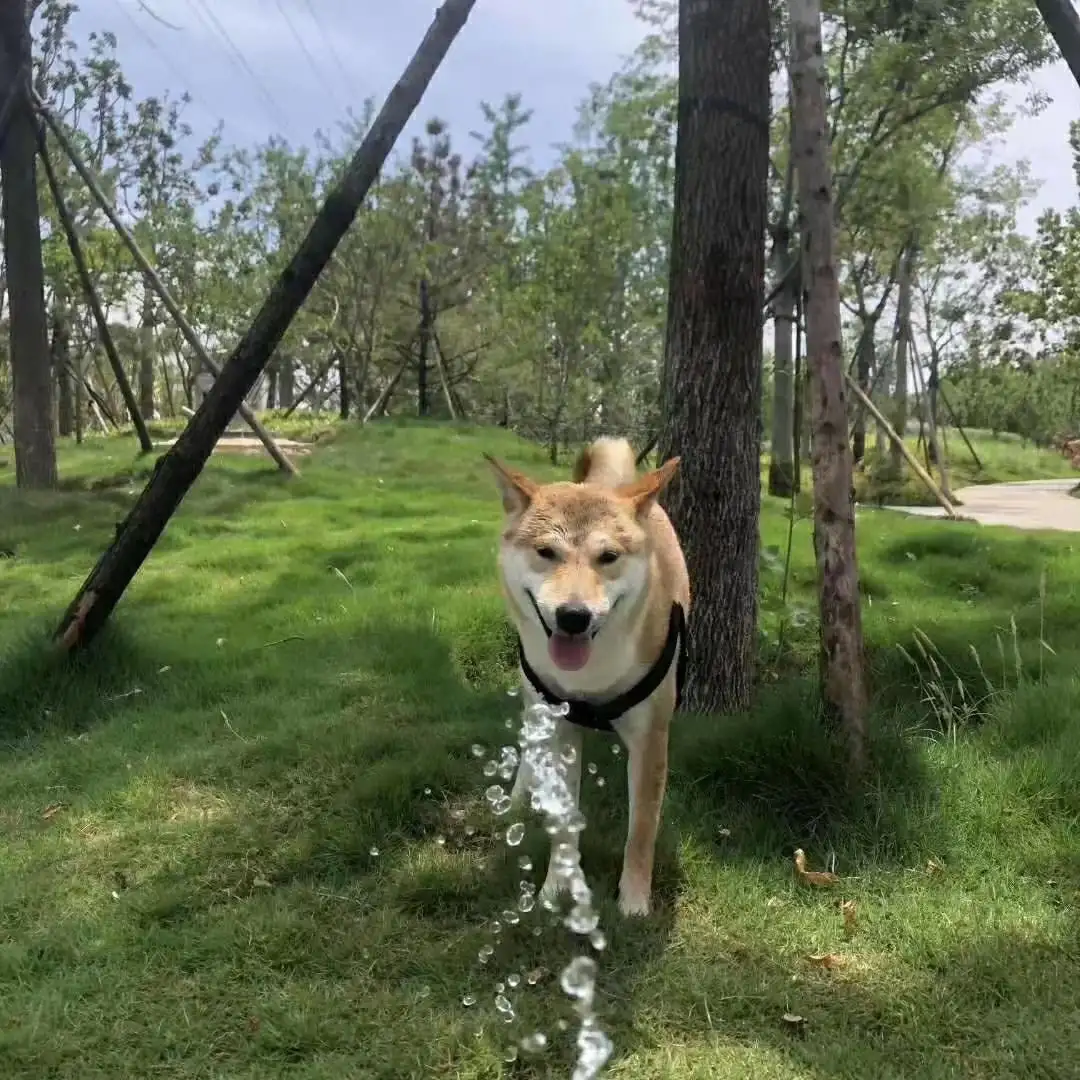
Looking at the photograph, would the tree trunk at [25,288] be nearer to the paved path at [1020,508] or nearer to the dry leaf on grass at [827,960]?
the dry leaf on grass at [827,960]

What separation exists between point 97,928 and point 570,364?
18.3m

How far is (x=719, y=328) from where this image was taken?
14.4 feet

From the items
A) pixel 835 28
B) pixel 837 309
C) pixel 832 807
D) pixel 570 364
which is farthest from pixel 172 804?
pixel 570 364

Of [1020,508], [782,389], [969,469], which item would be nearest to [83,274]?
[782,389]

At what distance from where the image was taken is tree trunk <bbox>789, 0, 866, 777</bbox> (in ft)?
12.2

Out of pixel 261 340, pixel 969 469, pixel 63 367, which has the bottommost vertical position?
pixel 969 469

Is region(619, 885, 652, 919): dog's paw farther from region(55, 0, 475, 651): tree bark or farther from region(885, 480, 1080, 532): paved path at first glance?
region(885, 480, 1080, 532): paved path

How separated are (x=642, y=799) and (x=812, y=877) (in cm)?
69

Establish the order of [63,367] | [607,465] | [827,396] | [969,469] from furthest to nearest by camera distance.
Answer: [969,469], [63,367], [607,465], [827,396]

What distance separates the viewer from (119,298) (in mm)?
20969

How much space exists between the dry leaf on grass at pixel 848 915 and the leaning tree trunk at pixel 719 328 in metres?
1.47

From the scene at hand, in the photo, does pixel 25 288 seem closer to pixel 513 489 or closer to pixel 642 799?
pixel 513 489

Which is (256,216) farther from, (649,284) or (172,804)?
(172,804)

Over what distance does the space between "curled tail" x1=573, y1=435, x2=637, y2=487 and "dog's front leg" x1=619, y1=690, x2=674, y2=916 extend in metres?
1.07
